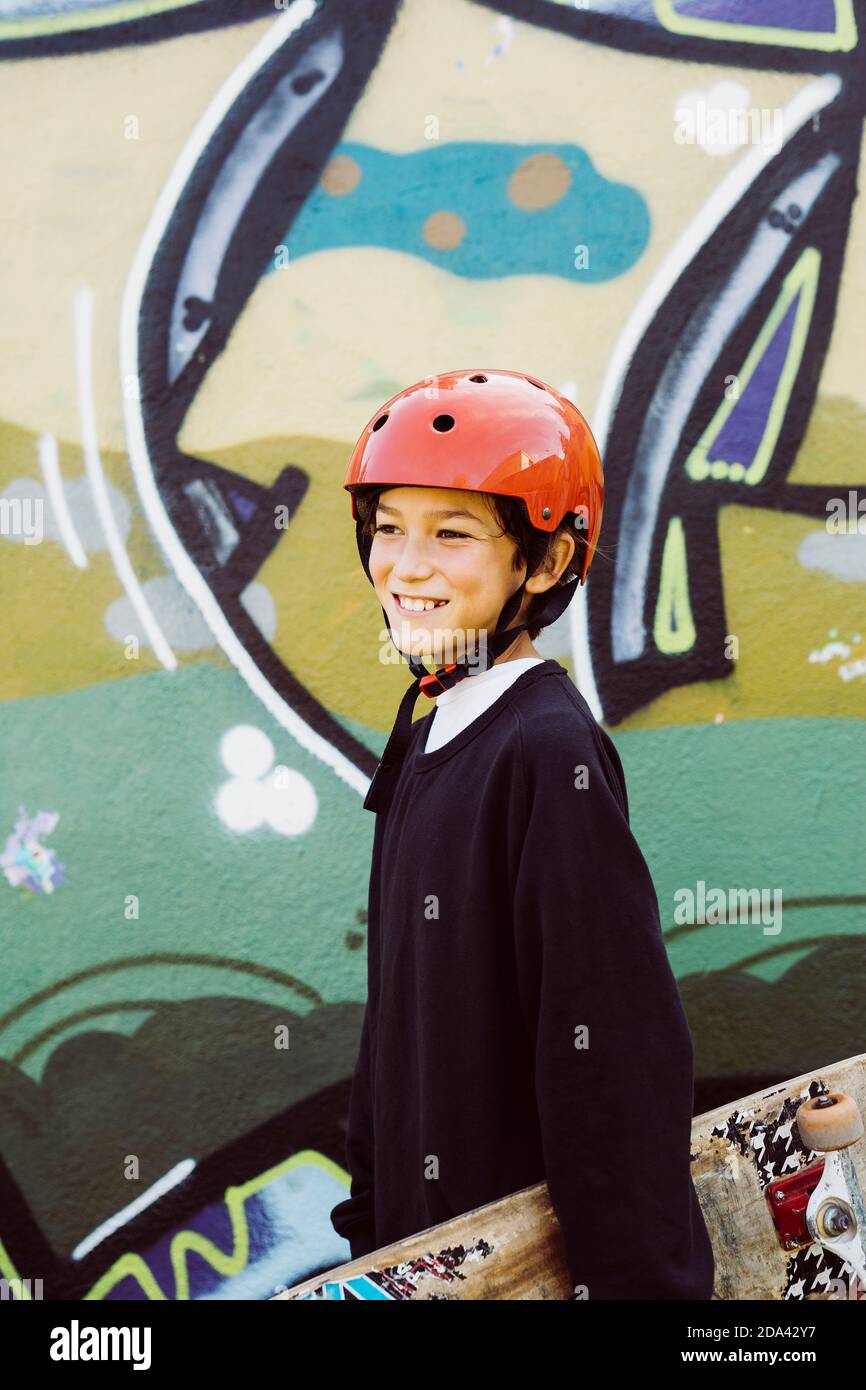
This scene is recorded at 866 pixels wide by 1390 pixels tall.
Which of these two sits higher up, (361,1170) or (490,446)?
(490,446)

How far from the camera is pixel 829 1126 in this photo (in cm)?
185

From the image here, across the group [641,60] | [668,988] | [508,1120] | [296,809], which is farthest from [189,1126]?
[641,60]

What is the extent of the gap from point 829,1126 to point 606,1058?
487mm

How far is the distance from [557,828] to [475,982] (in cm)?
27

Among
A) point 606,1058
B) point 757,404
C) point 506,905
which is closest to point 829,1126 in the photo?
point 606,1058

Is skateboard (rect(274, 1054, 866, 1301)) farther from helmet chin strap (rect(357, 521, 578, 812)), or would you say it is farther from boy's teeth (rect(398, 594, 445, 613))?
boy's teeth (rect(398, 594, 445, 613))

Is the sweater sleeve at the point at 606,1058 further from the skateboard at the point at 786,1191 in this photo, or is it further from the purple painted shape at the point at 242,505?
the purple painted shape at the point at 242,505

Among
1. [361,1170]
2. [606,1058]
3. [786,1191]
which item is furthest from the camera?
[361,1170]

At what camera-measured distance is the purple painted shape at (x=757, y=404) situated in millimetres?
3191

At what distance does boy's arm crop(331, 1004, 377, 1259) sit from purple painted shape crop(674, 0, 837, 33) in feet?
8.68

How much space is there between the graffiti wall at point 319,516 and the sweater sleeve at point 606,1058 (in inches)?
61.2

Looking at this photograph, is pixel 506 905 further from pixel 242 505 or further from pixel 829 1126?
pixel 242 505

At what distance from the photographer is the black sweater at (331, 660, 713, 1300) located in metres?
1.58

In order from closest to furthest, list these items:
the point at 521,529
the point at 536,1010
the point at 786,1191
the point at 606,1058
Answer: the point at 606,1058, the point at 536,1010, the point at 786,1191, the point at 521,529
